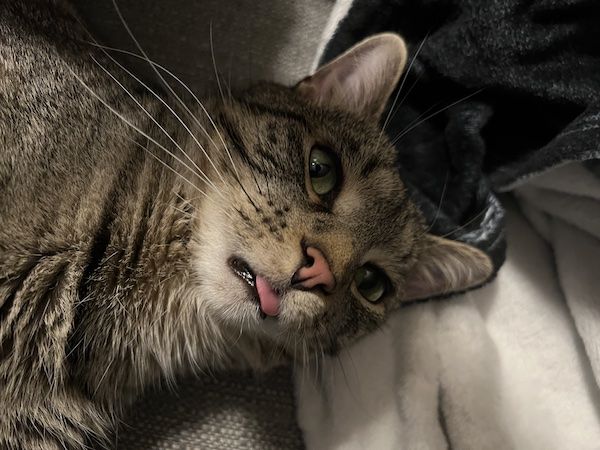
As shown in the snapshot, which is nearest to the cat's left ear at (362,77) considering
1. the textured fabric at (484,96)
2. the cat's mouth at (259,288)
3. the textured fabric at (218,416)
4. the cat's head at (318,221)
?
the cat's head at (318,221)

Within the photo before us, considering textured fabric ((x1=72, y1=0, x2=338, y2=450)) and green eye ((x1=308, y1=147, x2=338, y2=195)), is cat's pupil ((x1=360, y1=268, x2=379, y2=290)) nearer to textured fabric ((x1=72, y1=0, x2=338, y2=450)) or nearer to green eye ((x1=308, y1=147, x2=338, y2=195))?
green eye ((x1=308, y1=147, x2=338, y2=195))

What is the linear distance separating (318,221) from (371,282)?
0.27m

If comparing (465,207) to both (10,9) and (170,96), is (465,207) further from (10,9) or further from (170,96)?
(10,9)

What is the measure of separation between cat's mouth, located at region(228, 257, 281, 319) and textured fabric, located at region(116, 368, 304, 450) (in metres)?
0.51

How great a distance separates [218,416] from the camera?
1.45 m

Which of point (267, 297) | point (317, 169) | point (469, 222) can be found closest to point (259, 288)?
point (267, 297)

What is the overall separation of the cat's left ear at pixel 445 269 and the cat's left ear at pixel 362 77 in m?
0.35

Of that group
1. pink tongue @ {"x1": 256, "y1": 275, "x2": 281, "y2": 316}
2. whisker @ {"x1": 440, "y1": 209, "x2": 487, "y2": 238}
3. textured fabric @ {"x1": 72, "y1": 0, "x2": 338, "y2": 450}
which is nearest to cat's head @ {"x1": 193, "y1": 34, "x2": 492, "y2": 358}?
pink tongue @ {"x1": 256, "y1": 275, "x2": 281, "y2": 316}

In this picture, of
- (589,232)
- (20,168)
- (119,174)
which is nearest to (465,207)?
(589,232)

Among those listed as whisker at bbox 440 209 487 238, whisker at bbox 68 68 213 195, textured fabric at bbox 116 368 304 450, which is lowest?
textured fabric at bbox 116 368 304 450

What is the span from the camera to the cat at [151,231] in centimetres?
102

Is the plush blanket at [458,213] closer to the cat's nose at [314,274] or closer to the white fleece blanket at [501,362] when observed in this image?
the white fleece blanket at [501,362]

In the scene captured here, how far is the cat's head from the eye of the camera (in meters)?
1.04

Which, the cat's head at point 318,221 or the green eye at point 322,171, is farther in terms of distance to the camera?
the green eye at point 322,171
